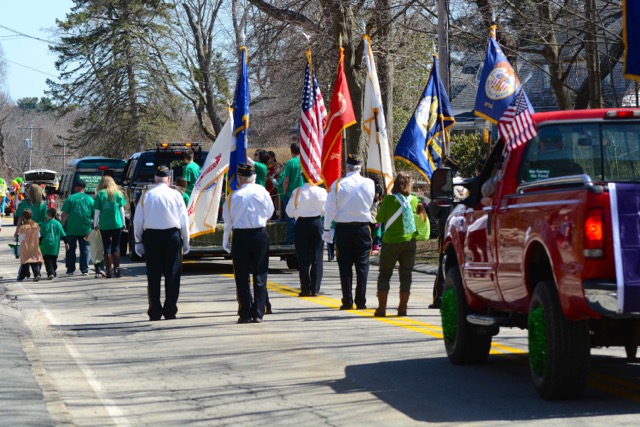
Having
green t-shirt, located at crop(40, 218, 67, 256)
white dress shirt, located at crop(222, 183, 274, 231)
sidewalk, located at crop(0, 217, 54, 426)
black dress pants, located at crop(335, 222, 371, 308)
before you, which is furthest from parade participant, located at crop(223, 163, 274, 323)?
green t-shirt, located at crop(40, 218, 67, 256)

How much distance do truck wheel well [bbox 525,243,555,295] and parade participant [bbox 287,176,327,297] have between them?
8622 millimetres

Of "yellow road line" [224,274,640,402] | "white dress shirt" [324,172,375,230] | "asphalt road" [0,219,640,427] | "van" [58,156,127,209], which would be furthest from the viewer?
"van" [58,156,127,209]

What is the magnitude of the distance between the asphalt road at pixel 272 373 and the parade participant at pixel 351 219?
2.08 ft

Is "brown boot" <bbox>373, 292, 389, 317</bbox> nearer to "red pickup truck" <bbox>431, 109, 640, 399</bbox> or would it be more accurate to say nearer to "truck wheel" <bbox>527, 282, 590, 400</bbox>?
"red pickup truck" <bbox>431, 109, 640, 399</bbox>

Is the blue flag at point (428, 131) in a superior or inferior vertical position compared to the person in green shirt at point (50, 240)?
superior

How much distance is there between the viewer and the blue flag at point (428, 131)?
18.2 m

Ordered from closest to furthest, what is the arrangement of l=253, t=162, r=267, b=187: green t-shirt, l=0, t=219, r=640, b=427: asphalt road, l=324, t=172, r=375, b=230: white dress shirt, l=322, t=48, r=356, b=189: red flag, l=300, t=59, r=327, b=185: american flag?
1. l=0, t=219, r=640, b=427: asphalt road
2. l=324, t=172, r=375, b=230: white dress shirt
3. l=300, t=59, r=327, b=185: american flag
4. l=322, t=48, r=356, b=189: red flag
5. l=253, t=162, r=267, b=187: green t-shirt

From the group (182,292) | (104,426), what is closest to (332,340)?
(104,426)

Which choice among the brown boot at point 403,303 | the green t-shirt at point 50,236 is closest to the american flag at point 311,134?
the brown boot at point 403,303

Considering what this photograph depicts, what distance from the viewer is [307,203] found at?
57.3 feet

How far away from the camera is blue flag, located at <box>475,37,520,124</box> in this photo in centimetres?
1714

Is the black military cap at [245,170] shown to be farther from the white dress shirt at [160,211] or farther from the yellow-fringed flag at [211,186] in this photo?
the yellow-fringed flag at [211,186]

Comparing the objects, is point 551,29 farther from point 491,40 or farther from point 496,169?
point 496,169

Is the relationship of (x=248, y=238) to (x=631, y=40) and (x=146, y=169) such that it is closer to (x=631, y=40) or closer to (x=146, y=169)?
(x=631, y=40)
